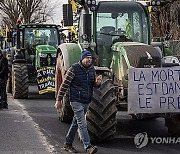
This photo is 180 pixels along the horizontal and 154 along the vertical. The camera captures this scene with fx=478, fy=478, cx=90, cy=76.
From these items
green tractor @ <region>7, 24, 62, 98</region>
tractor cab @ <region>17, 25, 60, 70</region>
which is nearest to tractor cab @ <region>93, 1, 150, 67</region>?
green tractor @ <region>7, 24, 62, 98</region>

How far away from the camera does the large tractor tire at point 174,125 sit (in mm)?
8439

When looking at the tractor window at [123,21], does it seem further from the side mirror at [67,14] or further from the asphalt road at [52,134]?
the asphalt road at [52,134]

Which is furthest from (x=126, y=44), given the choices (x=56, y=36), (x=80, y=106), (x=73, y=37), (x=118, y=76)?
(x=56, y=36)

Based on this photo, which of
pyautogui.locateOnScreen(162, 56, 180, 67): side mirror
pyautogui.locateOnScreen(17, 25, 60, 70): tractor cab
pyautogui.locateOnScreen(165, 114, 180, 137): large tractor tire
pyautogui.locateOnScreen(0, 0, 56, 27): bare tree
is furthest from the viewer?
pyautogui.locateOnScreen(0, 0, 56, 27): bare tree

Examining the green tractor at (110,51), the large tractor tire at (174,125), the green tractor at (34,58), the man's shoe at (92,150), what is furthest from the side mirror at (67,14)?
the green tractor at (34,58)

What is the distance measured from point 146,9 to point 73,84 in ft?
9.97

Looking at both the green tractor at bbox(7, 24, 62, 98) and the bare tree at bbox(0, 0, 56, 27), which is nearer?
the green tractor at bbox(7, 24, 62, 98)

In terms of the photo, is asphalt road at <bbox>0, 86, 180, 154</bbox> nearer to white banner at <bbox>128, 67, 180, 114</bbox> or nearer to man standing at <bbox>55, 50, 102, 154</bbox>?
man standing at <bbox>55, 50, 102, 154</bbox>

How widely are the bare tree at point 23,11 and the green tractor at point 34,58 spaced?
1098 inches

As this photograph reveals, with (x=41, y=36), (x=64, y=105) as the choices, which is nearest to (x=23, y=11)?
(x=41, y=36)

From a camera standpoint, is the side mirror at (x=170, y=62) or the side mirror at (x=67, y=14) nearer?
the side mirror at (x=170, y=62)

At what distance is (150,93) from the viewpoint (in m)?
7.61

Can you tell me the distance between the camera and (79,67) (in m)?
7.16

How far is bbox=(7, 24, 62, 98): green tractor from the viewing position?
14.4m
